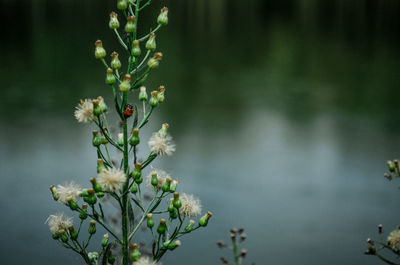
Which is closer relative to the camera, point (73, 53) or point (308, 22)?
point (73, 53)

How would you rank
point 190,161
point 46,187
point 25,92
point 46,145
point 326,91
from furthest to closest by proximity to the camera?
point 326,91, point 25,92, point 46,145, point 190,161, point 46,187

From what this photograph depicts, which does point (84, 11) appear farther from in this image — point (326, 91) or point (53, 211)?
point (53, 211)

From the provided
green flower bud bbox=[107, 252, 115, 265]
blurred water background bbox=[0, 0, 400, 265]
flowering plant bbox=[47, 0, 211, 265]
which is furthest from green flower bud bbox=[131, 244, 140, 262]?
blurred water background bbox=[0, 0, 400, 265]

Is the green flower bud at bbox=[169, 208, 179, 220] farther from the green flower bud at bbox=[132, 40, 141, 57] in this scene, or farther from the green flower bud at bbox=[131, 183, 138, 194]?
the green flower bud at bbox=[132, 40, 141, 57]

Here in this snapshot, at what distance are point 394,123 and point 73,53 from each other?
16668 millimetres

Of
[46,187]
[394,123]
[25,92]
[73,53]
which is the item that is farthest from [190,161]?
[73,53]

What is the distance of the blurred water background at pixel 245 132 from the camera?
10398mm

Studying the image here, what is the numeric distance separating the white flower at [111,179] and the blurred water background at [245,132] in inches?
298

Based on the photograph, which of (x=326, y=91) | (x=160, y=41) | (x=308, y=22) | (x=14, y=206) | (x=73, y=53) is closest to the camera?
(x=14, y=206)

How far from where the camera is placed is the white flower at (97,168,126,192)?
171 centimetres

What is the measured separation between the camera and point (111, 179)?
1.70 metres

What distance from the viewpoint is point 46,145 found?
15.1 meters

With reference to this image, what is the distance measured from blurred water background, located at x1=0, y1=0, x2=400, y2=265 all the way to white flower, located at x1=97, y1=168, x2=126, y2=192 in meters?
7.57

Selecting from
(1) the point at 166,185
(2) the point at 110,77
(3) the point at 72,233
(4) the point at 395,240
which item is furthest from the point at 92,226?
(4) the point at 395,240
